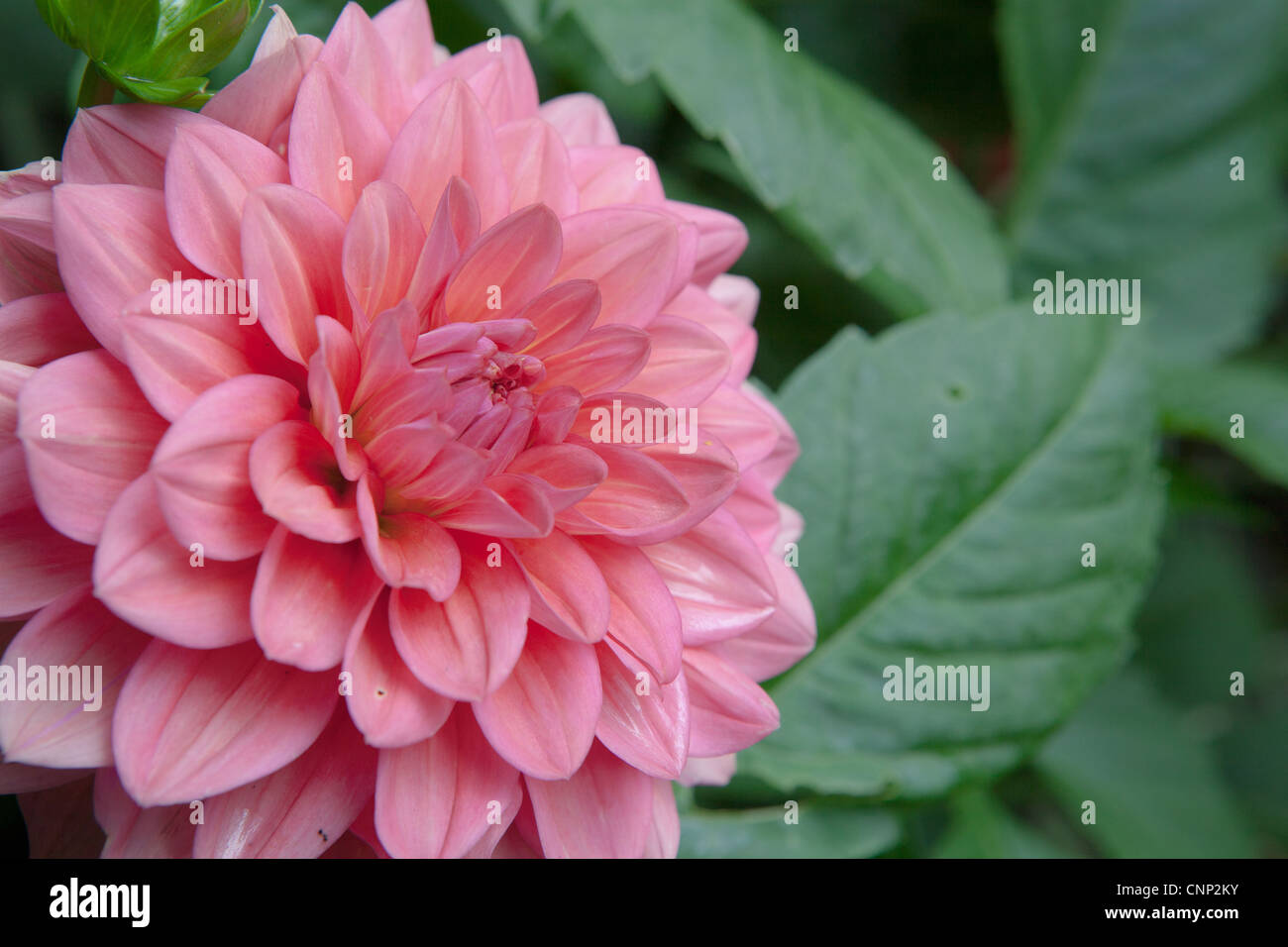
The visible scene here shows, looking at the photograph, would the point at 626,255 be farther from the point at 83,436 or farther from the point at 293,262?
the point at 83,436

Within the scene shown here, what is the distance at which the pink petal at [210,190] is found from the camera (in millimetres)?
466

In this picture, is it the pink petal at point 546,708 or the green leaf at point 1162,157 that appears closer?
the pink petal at point 546,708

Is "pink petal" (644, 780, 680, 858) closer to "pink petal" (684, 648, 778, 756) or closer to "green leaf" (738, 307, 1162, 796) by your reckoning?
"pink petal" (684, 648, 778, 756)

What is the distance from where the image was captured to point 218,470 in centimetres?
44

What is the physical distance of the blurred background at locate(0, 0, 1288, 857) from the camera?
0.96m

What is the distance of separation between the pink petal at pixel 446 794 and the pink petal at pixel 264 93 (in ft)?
1.02

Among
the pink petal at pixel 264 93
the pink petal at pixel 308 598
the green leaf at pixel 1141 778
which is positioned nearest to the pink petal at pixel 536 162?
the pink petal at pixel 264 93

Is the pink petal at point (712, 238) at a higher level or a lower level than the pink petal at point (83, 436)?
higher

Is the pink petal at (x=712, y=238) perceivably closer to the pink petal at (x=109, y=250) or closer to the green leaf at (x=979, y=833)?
the pink petal at (x=109, y=250)

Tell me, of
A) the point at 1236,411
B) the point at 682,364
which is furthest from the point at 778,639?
the point at 1236,411

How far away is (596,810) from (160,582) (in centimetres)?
24

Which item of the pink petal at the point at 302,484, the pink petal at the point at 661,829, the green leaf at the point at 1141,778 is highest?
the pink petal at the point at 302,484
